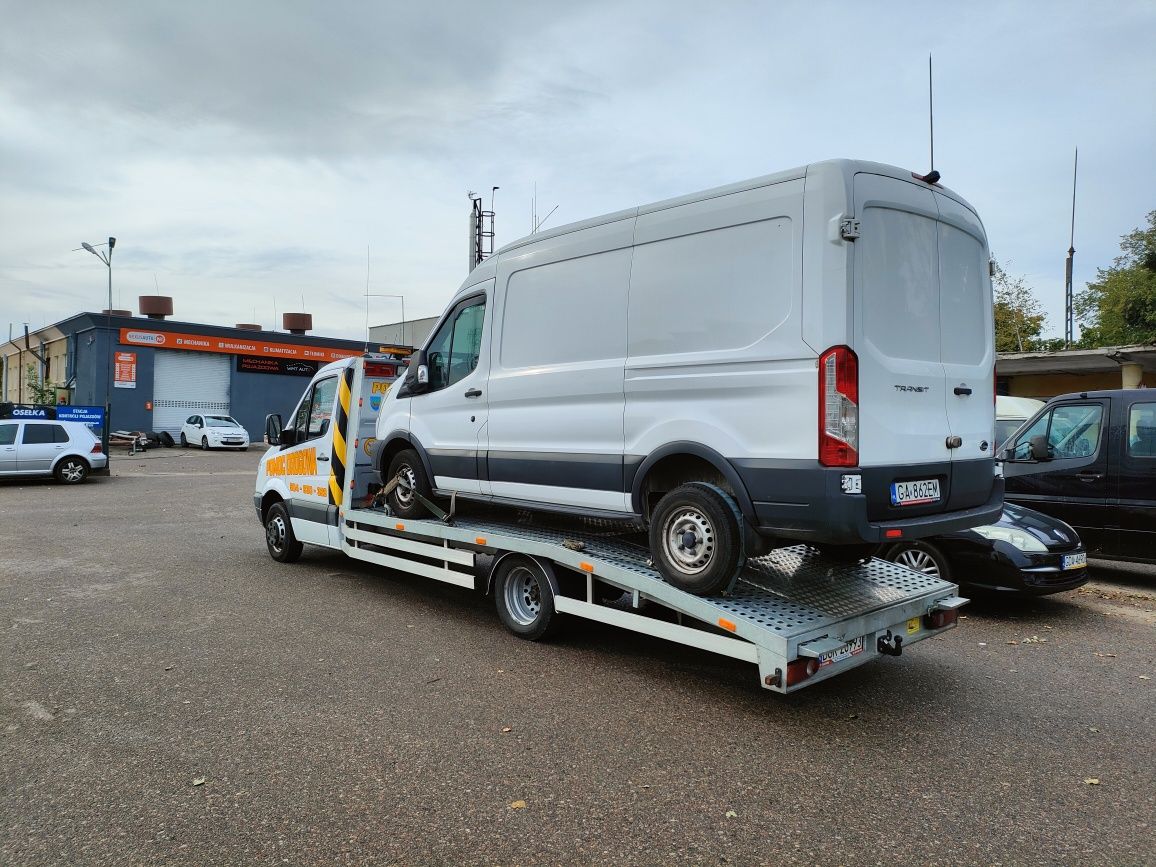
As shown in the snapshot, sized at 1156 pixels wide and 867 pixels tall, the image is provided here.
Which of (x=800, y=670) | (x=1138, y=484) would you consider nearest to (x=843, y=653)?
(x=800, y=670)

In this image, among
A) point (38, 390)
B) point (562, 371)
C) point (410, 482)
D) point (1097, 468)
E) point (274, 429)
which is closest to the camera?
point (562, 371)

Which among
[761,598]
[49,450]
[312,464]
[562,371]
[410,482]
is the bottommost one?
[761,598]

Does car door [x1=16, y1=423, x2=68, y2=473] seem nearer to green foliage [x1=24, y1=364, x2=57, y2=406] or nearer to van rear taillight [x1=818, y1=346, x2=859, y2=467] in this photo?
green foliage [x1=24, y1=364, x2=57, y2=406]

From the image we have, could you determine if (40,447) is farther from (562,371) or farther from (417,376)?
(562,371)

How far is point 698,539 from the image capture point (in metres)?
4.57

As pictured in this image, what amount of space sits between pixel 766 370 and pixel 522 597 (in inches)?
105

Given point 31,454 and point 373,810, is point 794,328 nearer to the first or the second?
point 373,810

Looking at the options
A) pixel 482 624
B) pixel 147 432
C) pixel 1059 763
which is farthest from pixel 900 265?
pixel 147 432

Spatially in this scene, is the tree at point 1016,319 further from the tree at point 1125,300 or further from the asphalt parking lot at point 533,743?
the asphalt parking lot at point 533,743

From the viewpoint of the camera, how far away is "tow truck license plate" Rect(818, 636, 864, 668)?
4.16 m

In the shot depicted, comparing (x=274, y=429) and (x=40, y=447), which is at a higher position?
(x=274, y=429)

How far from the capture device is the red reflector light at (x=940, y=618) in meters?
5.00

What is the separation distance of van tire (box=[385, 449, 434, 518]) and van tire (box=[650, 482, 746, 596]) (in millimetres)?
2782

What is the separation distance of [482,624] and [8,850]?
11.7 feet
